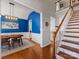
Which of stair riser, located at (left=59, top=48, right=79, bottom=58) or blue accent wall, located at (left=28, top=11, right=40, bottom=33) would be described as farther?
blue accent wall, located at (left=28, top=11, right=40, bottom=33)

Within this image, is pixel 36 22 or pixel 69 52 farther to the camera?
pixel 36 22

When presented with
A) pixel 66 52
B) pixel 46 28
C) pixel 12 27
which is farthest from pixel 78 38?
pixel 12 27

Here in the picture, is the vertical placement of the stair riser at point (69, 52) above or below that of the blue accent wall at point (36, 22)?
below

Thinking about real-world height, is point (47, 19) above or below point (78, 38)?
above

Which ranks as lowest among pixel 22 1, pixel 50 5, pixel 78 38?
pixel 78 38

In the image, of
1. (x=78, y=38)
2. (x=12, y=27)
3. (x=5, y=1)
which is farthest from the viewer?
(x=12, y=27)

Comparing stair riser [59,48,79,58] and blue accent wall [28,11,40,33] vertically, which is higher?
blue accent wall [28,11,40,33]

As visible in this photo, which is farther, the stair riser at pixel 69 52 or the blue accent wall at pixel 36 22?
the blue accent wall at pixel 36 22

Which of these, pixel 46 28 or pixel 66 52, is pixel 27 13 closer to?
pixel 46 28

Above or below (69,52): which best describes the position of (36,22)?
above

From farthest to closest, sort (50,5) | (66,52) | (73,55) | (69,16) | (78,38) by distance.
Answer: (50,5)
(69,16)
(78,38)
(66,52)
(73,55)

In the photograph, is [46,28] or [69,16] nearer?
[69,16]

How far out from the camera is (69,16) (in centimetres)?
652

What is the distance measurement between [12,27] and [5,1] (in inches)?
146
